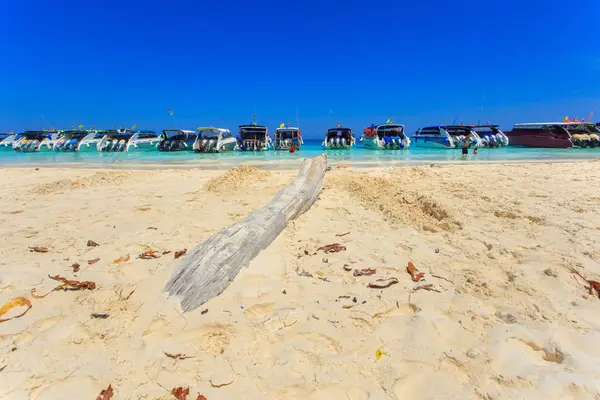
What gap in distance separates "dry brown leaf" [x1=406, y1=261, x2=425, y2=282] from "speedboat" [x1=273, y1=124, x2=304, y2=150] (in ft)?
97.5

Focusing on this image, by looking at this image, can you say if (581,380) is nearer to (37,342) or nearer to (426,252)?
(426,252)

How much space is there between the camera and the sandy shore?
6.48 ft

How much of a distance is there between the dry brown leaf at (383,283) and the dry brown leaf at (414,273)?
0.66 ft

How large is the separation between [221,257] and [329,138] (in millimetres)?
33911

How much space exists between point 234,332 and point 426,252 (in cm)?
243

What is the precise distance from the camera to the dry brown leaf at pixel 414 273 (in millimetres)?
3158

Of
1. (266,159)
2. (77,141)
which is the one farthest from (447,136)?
(77,141)

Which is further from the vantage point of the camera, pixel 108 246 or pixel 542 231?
pixel 542 231

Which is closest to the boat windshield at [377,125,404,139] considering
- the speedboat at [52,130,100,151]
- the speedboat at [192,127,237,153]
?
A: the speedboat at [192,127,237,153]

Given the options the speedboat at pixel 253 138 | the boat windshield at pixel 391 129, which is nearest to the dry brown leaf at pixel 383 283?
the speedboat at pixel 253 138

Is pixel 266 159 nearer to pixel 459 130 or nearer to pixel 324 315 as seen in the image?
pixel 324 315

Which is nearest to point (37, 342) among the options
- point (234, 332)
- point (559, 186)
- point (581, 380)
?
point (234, 332)

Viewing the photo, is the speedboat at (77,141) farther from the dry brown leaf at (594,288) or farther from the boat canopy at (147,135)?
the dry brown leaf at (594,288)

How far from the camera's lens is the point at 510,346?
2244 millimetres
